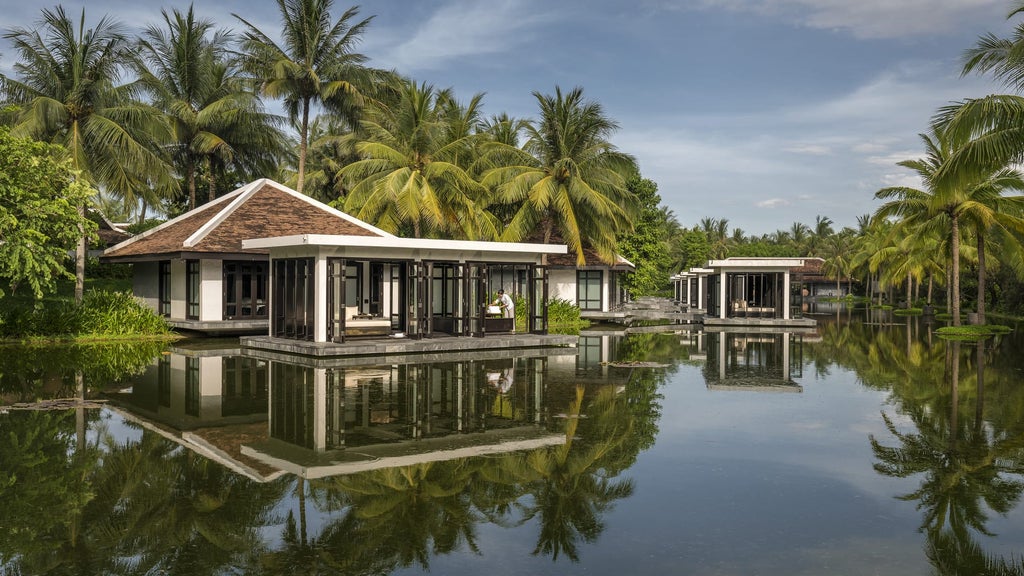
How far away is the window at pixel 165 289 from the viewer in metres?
26.5

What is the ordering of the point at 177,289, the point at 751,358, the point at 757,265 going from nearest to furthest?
the point at 751,358 < the point at 177,289 < the point at 757,265

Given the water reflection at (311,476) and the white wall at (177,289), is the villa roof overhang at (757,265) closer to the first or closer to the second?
the white wall at (177,289)

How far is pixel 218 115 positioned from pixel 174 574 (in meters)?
30.8

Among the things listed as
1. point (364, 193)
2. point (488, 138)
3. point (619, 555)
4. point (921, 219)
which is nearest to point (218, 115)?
point (364, 193)

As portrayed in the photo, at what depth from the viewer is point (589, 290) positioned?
118 ft

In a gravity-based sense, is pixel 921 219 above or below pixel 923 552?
above

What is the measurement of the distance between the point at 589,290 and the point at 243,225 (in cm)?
1663

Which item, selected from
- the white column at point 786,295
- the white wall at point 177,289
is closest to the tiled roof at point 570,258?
the white column at point 786,295

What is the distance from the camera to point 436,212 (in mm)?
26656

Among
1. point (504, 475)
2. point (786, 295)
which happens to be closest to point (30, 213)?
point (504, 475)

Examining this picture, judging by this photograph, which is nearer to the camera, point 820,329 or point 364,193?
point 364,193

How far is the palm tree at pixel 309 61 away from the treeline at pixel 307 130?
6cm

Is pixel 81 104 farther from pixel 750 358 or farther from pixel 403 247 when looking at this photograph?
pixel 750 358

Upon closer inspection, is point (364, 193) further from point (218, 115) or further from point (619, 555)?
point (619, 555)
